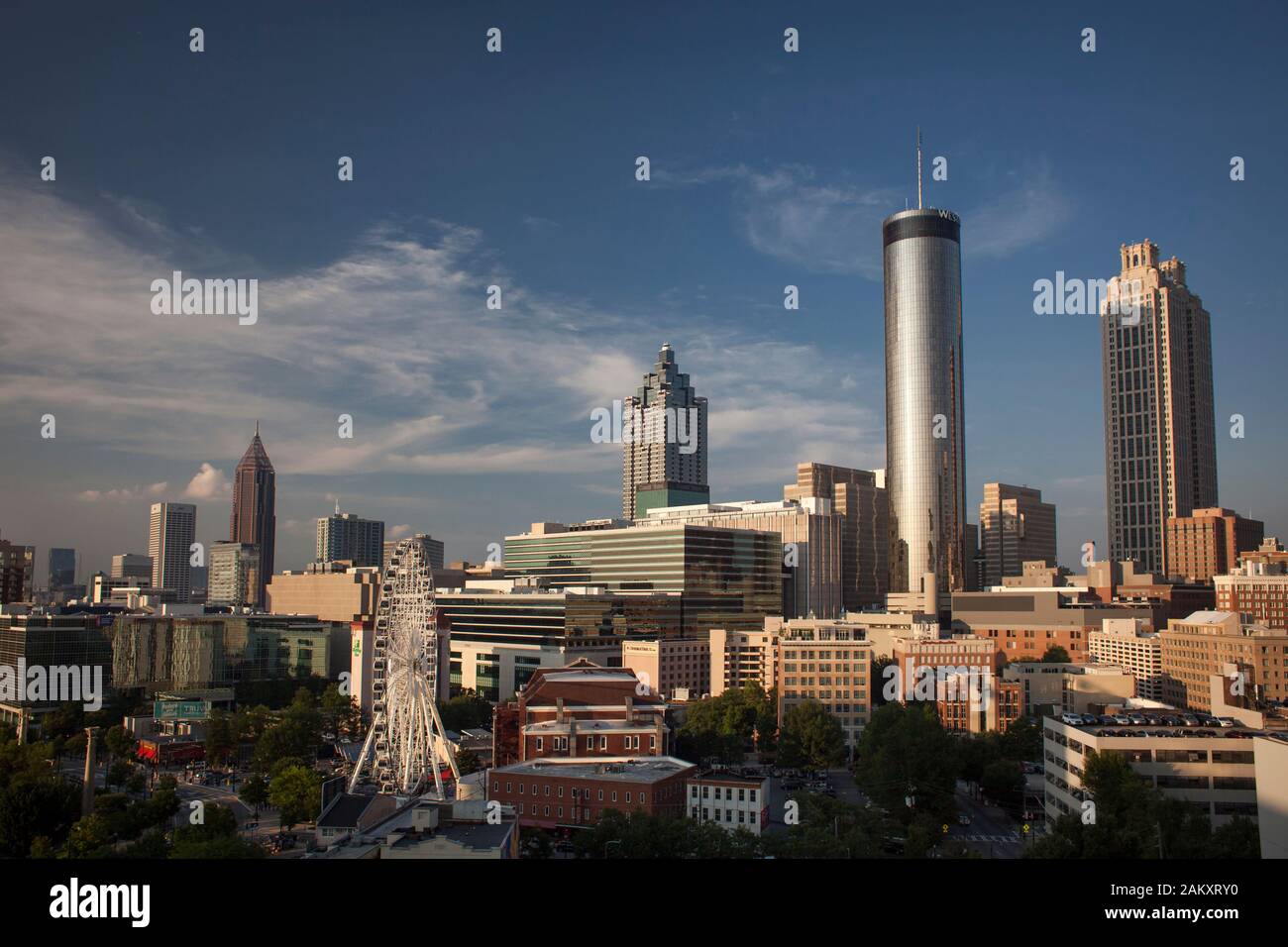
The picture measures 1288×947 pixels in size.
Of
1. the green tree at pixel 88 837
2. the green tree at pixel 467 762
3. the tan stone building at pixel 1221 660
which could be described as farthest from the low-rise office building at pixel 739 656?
the green tree at pixel 88 837

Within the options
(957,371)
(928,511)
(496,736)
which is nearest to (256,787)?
(496,736)

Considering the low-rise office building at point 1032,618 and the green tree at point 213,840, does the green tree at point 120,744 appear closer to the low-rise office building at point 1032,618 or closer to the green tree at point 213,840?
the green tree at point 213,840

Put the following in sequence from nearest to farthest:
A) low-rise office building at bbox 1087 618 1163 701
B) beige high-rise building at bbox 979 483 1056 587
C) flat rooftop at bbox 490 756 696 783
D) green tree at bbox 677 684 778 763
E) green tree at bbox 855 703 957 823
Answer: flat rooftop at bbox 490 756 696 783
green tree at bbox 855 703 957 823
green tree at bbox 677 684 778 763
low-rise office building at bbox 1087 618 1163 701
beige high-rise building at bbox 979 483 1056 587

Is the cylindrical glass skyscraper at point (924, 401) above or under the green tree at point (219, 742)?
above

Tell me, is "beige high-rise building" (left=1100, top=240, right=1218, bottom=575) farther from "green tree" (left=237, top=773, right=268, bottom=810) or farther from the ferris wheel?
"green tree" (left=237, top=773, right=268, bottom=810)

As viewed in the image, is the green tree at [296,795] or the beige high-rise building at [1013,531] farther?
the beige high-rise building at [1013,531]

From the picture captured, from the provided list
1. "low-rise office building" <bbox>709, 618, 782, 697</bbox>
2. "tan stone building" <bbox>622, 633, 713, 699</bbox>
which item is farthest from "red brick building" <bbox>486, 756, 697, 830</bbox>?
"low-rise office building" <bbox>709, 618, 782, 697</bbox>
